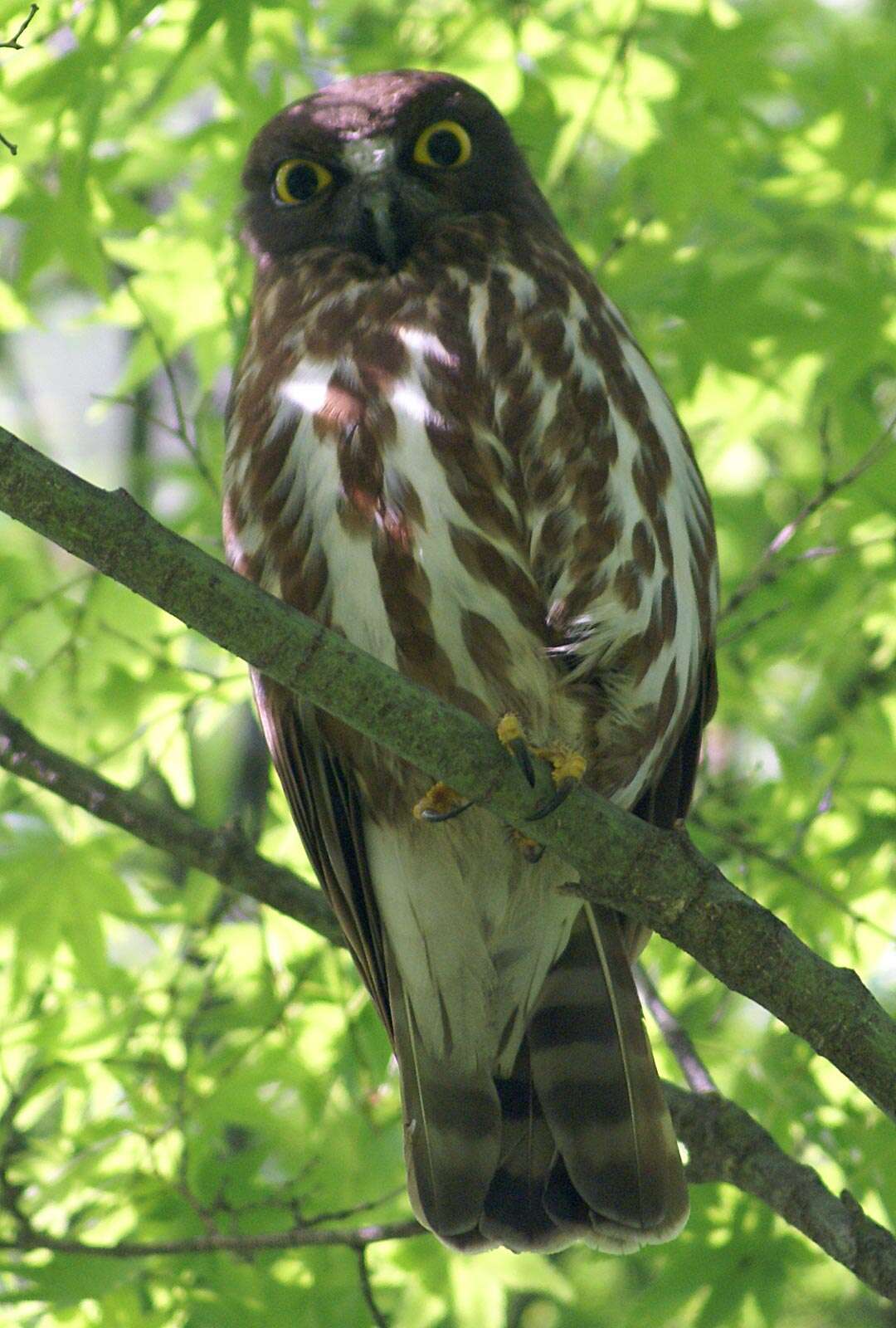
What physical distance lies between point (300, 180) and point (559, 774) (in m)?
1.88

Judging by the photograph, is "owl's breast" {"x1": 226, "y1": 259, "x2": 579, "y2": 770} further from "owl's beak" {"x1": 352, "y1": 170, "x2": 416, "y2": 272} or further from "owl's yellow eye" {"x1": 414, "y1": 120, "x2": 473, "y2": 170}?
"owl's yellow eye" {"x1": 414, "y1": 120, "x2": 473, "y2": 170}

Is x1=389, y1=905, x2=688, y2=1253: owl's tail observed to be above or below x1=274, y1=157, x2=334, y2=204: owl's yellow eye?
below

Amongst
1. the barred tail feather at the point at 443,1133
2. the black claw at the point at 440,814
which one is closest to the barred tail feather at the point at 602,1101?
the barred tail feather at the point at 443,1133

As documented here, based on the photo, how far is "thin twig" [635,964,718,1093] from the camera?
3.27 m

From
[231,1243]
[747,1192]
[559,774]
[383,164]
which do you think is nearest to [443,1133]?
[231,1243]

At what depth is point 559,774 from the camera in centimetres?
251

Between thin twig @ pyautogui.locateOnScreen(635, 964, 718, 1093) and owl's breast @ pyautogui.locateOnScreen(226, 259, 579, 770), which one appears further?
thin twig @ pyautogui.locateOnScreen(635, 964, 718, 1093)

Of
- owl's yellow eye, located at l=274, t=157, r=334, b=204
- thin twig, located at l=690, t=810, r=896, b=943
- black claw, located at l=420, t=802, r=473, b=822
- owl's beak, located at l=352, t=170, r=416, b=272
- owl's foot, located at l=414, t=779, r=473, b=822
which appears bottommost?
black claw, located at l=420, t=802, r=473, b=822

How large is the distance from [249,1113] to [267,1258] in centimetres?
33

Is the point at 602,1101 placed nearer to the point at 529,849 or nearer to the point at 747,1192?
the point at 747,1192

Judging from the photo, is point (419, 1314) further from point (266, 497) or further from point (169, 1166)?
point (266, 497)

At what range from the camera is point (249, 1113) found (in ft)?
11.9

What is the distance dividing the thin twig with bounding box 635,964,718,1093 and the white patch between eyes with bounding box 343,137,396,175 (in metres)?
1.92

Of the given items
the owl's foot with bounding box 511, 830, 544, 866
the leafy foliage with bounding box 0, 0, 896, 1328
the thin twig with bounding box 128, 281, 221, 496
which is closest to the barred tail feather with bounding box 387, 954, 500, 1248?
the leafy foliage with bounding box 0, 0, 896, 1328
